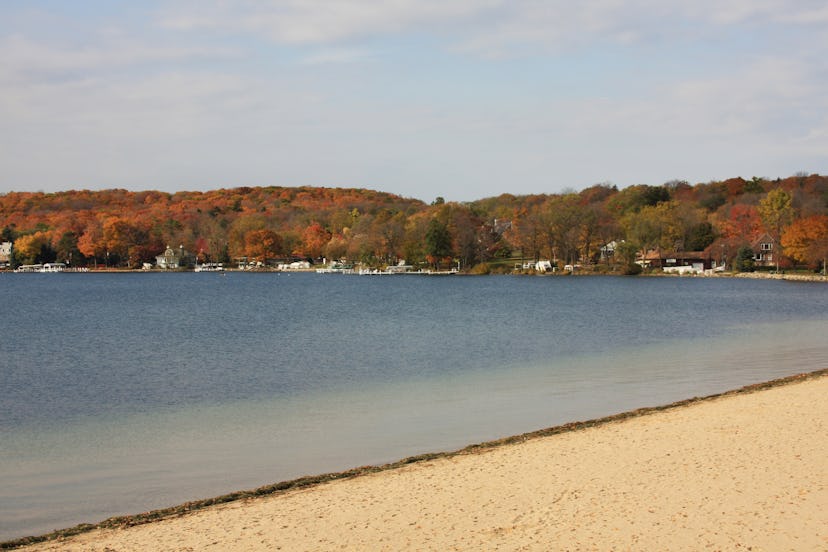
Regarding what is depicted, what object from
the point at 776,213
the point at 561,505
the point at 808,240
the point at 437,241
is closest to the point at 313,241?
the point at 437,241

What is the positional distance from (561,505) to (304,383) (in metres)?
11.3

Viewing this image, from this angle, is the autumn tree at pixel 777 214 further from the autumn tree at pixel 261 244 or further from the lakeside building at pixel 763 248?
the autumn tree at pixel 261 244

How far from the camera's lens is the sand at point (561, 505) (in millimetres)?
7508

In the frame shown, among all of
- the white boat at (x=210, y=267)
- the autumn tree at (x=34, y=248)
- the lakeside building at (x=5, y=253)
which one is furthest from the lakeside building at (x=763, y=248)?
the lakeside building at (x=5, y=253)

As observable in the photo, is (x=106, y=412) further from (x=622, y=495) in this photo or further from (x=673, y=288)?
(x=673, y=288)

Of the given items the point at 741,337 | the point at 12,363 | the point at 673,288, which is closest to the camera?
the point at 12,363

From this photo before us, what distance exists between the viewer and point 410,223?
374 ft

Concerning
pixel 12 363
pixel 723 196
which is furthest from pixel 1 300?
pixel 723 196

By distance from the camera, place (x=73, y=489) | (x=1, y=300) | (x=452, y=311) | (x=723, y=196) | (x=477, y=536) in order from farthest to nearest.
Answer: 1. (x=723, y=196)
2. (x=1, y=300)
3. (x=452, y=311)
4. (x=73, y=489)
5. (x=477, y=536)

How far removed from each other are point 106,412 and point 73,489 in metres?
5.61

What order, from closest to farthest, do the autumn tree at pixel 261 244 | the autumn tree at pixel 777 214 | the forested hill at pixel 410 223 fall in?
1. the autumn tree at pixel 777 214
2. the forested hill at pixel 410 223
3. the autumn tree at pixel 261 244

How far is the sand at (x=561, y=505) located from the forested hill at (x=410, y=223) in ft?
236

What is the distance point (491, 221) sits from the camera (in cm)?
11894

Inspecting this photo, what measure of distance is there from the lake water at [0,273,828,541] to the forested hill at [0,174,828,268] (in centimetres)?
5042
